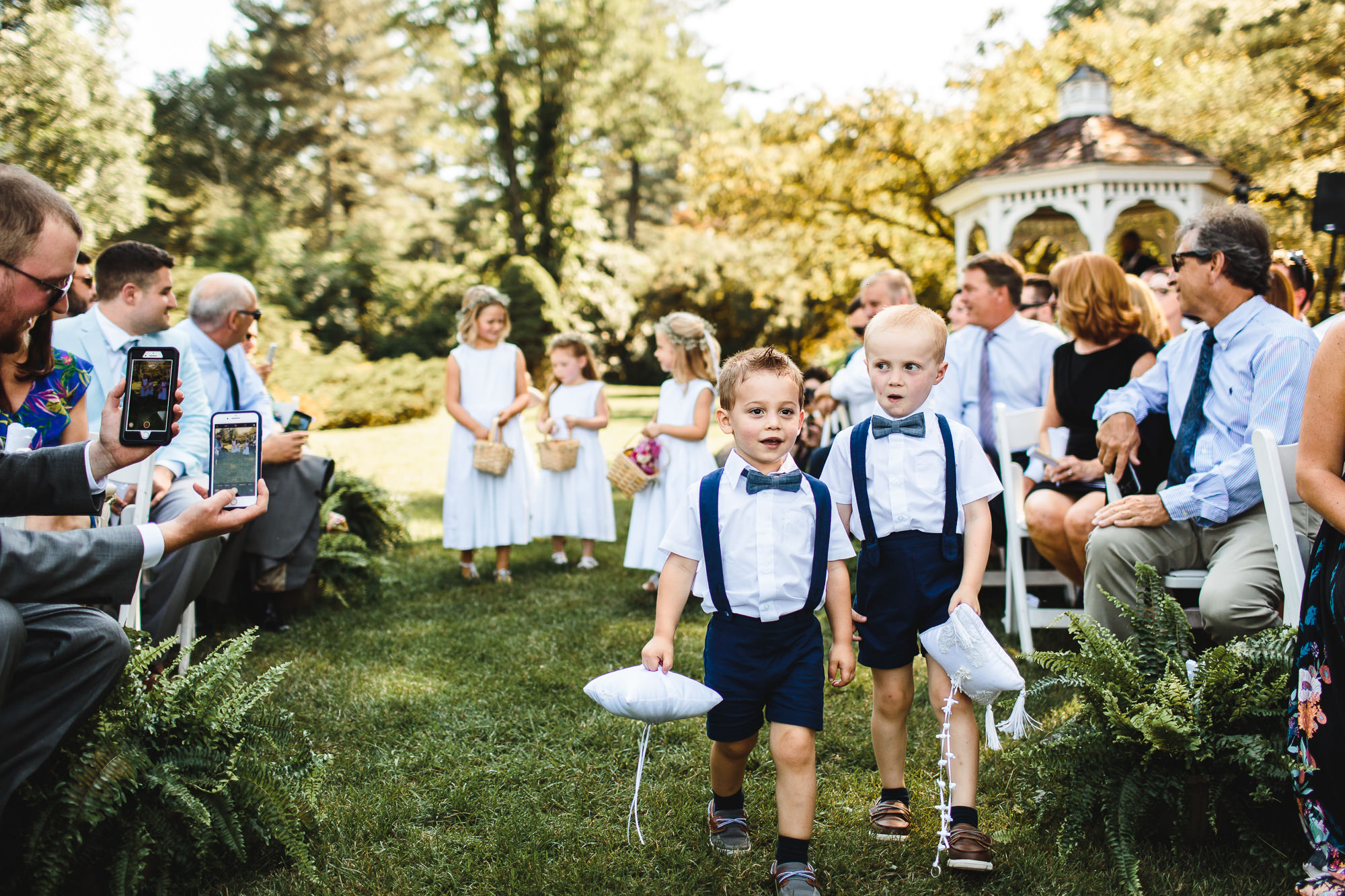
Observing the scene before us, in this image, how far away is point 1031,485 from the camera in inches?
215

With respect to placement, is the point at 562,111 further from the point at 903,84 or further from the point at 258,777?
the point at 258,777

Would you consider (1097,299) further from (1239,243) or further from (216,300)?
(216,300)

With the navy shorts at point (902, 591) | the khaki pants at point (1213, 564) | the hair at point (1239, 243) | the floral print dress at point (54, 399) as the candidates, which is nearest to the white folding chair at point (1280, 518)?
the khaki pants at point (1213, 564)

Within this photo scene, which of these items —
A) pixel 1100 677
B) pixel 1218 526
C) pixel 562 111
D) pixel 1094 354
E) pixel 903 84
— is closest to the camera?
pixel 1100 677

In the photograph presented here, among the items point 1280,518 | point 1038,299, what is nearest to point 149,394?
point 1280,518

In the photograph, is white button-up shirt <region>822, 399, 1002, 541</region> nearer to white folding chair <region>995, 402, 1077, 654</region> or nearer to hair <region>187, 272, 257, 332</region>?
white folding chair <region>995, 402, 1077, 654</region>

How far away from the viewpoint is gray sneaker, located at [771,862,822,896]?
2.67m

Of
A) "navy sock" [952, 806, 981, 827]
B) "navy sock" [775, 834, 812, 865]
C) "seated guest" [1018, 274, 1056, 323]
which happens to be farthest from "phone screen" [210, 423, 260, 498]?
"seated guest" [1018, 274, 1056, 323]

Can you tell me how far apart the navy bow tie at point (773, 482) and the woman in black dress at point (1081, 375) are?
7.92ft

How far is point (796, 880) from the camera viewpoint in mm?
2688

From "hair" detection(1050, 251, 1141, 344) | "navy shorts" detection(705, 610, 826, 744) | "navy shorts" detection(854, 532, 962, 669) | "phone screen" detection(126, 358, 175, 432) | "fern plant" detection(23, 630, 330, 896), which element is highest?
"hair" detection(1050, 251, 1141, 344)

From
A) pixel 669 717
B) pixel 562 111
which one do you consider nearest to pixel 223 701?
pixel 669 717

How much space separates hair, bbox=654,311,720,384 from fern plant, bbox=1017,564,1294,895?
365cm

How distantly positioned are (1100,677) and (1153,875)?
1.92 ft
